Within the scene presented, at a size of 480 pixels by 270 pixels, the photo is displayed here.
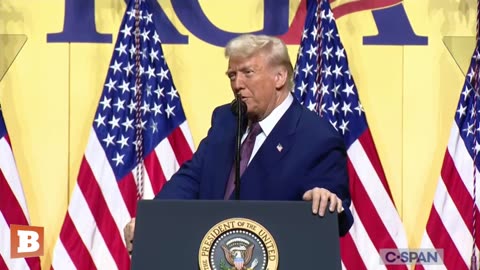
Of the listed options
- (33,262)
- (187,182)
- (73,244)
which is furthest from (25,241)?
(187,182)

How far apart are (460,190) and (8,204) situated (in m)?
2.22

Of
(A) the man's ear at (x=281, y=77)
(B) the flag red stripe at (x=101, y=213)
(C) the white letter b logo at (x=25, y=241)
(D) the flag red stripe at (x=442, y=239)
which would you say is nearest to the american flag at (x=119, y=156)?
(B) the flag red stripe at (x=101, y=213)

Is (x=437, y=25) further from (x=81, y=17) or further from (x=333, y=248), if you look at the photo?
(x=333, y=248)

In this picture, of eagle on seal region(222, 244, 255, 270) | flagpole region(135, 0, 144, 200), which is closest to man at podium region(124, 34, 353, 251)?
eagle on seal region(222, 244, 255, 270)

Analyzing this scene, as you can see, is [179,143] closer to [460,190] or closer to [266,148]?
[460,190]

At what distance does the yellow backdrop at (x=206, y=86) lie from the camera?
471 centimetres

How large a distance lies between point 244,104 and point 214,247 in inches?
20.9

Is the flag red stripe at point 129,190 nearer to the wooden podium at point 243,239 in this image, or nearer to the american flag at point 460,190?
the american flag at point 460,190

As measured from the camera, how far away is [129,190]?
4594mm

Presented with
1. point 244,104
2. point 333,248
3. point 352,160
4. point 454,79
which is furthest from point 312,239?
point 454,79

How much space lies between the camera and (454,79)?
4.74m

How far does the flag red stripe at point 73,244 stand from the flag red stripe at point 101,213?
0.38ft

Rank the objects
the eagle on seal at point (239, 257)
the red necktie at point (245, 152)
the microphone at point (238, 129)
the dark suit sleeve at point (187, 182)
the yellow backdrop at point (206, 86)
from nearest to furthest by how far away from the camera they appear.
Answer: the eagle on seal at point (239, 257)
the microphone at point (238, 129)
the red necktie at point (245, 152)
the dark suit sleeve at point (187, 182)
the yellow backdrop at point (206, 86)


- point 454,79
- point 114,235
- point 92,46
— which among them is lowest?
point 114,235
